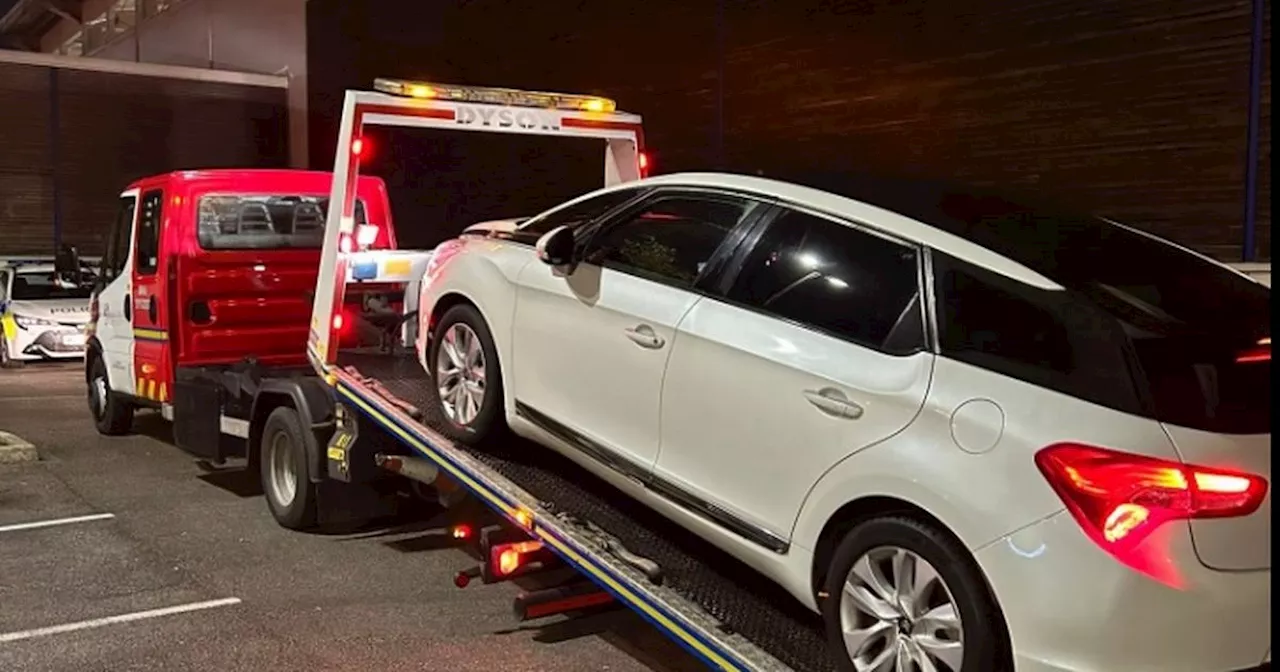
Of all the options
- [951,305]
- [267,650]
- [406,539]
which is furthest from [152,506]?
[951,305]

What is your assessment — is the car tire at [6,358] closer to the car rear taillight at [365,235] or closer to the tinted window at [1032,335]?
the car rear taillight at [365,235]

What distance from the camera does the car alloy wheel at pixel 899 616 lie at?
3.19 m

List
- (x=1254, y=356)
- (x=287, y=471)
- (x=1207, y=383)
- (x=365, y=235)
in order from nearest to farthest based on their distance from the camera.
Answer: (x=1207, y=383)
(x=1254, y=356)
(x=365, y=235)
(x=287, y=471)

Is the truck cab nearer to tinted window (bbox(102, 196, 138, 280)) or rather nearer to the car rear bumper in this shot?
tinted window (bbox(102, 196, 138, 280))

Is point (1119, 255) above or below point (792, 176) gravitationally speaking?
below

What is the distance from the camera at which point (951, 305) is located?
3.38m

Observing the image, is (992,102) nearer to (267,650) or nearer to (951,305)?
(951,305)

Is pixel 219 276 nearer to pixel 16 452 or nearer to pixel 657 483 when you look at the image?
pixel 16 452

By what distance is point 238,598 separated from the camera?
5918 mm

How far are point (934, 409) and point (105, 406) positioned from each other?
347 inches

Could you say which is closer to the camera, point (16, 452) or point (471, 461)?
point (471, 461)

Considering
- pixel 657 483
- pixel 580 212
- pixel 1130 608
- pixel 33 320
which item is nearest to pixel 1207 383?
pixel 1130 608

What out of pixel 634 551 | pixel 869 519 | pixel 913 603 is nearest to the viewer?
pixel 913 603

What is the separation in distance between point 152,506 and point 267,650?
10.0 ft
